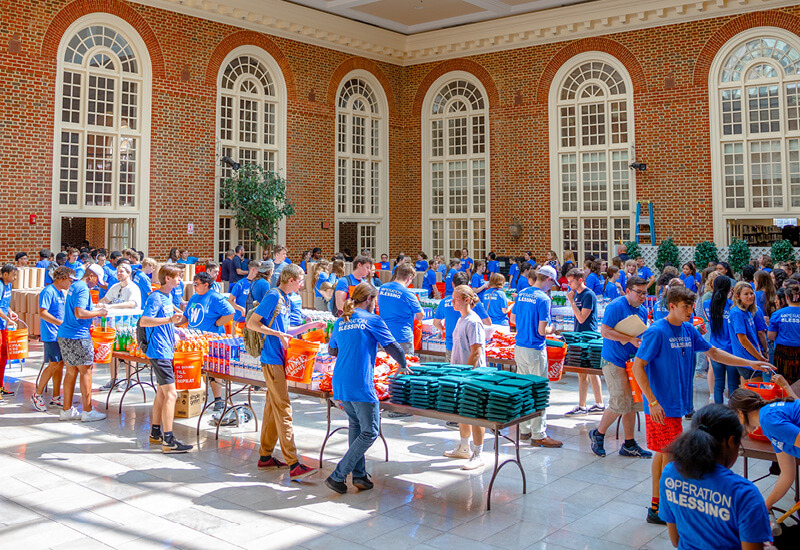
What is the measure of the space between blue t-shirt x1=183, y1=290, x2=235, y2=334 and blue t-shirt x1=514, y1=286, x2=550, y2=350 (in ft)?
10.5

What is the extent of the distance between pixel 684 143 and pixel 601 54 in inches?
136

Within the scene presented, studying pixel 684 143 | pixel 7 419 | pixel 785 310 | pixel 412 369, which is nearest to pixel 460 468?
pixel 412 369

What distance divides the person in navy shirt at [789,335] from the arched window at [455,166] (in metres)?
14.5

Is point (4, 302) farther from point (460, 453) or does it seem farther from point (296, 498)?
point (460, 453)

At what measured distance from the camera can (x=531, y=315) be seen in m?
7.10

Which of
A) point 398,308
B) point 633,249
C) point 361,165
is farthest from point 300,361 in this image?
point 361,165

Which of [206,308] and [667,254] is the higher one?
[667,254]

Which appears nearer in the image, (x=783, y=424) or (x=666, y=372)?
(x=783, y=424)

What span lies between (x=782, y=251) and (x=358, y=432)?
44.4ft

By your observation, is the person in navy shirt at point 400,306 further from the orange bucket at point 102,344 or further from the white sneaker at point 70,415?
the white sneaker at point 70,415

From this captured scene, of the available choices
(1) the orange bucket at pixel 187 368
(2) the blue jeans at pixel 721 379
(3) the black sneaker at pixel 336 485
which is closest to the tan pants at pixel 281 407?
(3) the black sneaker at pixel 336 485

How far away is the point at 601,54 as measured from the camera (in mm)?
19281

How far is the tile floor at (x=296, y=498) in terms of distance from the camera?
4.89 metres

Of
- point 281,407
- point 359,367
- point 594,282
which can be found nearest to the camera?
point 359,367
